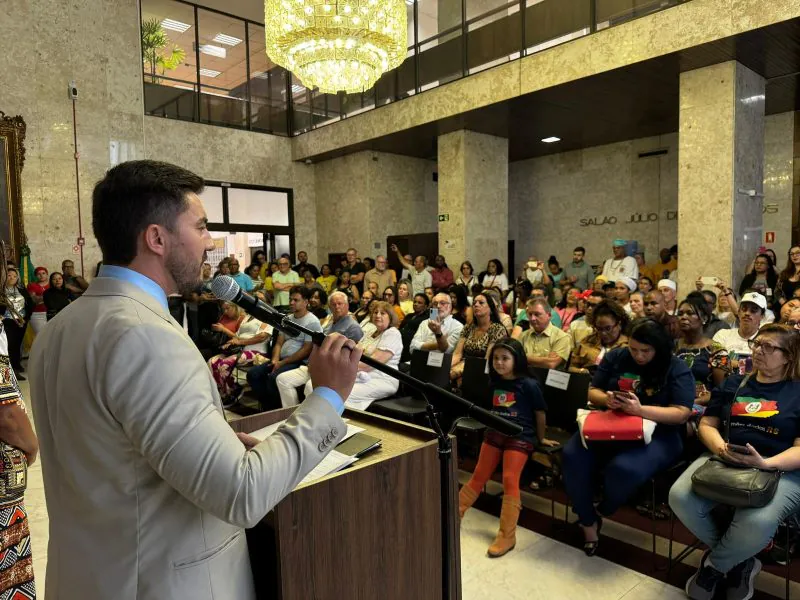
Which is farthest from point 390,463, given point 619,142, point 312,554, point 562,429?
point 619,142

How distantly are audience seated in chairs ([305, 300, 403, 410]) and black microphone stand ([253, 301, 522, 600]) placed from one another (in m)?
2.83

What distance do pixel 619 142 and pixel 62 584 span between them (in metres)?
11.9

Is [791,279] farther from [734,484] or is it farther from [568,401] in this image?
[734,484]

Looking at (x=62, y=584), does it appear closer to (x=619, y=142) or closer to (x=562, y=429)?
(x=562, y=429)

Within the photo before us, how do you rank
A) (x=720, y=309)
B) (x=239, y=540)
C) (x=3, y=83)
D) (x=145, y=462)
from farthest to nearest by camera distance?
1. (x=3, y=83)
2. (x=720, y=309)
3. (x=239, y=540)
4. (x=145, y=462)

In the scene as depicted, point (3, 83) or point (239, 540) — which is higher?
point (3, 83)

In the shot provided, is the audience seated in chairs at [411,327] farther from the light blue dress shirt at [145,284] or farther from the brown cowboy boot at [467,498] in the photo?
the light blue dress shirt at [145,284]

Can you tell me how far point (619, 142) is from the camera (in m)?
11.2

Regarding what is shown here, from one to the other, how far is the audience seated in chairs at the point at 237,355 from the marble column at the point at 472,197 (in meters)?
4.76

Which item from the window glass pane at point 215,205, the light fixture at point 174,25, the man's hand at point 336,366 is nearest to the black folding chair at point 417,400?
the man's hand at point 336,366

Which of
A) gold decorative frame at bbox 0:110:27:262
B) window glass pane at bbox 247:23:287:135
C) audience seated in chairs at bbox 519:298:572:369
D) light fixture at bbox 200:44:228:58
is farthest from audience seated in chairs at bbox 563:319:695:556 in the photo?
light fixture at bbox 200:44:228:58

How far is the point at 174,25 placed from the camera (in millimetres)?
11508

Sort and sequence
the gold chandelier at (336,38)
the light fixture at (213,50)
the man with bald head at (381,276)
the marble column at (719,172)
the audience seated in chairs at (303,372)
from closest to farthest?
the audience seated in chairs at (303,372), the gold chandelier at (336,38), the marble column at (719,172), the man with bald head at (381,276), the light fixture at (213,50)

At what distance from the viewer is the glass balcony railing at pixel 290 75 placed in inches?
297
